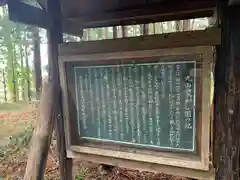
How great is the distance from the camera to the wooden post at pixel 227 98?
6.20ft

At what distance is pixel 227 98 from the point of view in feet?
6.38

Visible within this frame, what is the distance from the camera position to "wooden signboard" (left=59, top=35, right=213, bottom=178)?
2.01 m

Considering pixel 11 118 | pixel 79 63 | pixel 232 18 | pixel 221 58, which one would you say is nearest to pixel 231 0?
pixel 232 18

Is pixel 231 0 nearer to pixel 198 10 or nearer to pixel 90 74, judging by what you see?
pixel 198 10

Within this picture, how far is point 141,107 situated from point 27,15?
1555 millimetres

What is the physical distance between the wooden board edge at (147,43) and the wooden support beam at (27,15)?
1.06 ft

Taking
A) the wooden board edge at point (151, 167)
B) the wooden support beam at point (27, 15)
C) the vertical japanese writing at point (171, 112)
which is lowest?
the wooden board edge at point (151, 167)

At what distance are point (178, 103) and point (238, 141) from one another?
61 cm

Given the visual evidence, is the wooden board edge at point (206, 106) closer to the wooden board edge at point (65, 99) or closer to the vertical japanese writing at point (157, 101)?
the vertical japanese writing at point (157, 101)

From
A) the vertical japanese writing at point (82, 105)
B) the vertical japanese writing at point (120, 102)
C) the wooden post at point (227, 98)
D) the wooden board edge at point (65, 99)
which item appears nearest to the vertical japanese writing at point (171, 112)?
the wooden post at point (227, 98)

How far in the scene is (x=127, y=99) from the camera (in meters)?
2.33

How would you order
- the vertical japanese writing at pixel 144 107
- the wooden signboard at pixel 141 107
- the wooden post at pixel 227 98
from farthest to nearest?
the vertical japanese writing at pixel 144 107
the wooden signboard at pixel 141 107
the wooden post at pixel 227 98

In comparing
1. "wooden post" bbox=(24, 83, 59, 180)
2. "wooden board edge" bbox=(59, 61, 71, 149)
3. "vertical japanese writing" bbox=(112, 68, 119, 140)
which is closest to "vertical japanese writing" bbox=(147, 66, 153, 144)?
"vertical japanese writing" bbox=(112, 68, 119, 140)

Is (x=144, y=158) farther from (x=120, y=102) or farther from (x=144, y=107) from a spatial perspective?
(x=120, y=102)
